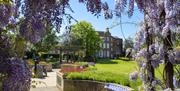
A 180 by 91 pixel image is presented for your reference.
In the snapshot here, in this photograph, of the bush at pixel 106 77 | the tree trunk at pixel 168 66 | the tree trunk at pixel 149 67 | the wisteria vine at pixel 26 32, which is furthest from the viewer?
the bush at pixel 106 77

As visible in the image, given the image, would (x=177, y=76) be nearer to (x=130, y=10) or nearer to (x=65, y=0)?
(x=130, y=10)

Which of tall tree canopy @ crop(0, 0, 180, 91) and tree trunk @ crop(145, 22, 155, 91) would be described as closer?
tall tree canopy @ crop(0, 0, 180, 91)

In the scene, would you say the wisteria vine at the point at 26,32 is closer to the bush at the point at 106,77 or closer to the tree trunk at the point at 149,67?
the tree trunk at the point at 149,67

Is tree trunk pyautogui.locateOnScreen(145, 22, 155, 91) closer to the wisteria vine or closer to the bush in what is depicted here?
the wisteria vine

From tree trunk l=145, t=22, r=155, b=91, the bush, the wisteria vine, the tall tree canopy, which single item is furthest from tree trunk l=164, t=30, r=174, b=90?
the bush

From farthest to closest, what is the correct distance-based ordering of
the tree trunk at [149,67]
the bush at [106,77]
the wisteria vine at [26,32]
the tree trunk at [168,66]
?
the bush at [106,77] < the tree trunk at [149,67] < the tree trunk at [168,66] < the wisteria vine at [26,32]

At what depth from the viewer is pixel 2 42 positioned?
250 centimetres

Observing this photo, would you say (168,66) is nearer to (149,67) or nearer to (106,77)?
(149,67)

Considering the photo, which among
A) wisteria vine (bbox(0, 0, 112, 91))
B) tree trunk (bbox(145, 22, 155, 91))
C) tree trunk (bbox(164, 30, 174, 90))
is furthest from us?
tree trunk (bbox(145, 22, 155, 91))

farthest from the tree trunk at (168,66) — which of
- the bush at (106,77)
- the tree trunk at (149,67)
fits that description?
the bush at (106,77)

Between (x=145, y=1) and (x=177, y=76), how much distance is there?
2.63 m

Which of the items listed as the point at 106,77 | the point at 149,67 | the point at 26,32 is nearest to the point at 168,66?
the point at 149,67

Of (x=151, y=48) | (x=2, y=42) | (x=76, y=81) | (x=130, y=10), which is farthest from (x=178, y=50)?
(x=76, y=81)

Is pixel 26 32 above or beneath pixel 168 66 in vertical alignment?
above
